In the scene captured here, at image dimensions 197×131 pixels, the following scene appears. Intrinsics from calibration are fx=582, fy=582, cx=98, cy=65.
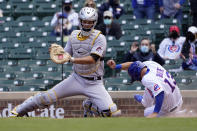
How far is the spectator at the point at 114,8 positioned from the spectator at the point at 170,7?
86 cm

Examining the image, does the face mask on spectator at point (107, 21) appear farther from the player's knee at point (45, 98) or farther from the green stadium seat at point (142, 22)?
the player's knee at point (45, 98)

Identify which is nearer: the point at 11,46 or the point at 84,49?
the point at 84,49

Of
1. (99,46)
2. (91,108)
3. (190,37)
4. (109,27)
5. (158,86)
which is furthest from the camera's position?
(109,27)

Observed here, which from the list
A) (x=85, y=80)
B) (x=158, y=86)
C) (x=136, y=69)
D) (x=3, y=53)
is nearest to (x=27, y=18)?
(x=3, y=53)

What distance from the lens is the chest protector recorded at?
852 cm

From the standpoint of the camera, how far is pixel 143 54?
11031mm

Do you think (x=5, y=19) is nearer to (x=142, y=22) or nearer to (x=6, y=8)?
(x=6, y=8)

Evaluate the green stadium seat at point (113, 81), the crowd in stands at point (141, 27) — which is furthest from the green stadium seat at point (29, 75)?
the green stadium seat at point (113, 81)

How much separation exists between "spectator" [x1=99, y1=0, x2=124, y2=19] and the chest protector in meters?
3.56

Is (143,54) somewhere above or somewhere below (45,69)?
above

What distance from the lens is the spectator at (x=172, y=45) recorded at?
36.7ft

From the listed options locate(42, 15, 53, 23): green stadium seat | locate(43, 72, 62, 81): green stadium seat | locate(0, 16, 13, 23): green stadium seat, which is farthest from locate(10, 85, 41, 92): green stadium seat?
locate(42, 15, 53, 23): green stadium seat

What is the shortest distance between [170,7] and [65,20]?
7.37ft

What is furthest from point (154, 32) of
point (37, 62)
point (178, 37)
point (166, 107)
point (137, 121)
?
point (137, 121)
